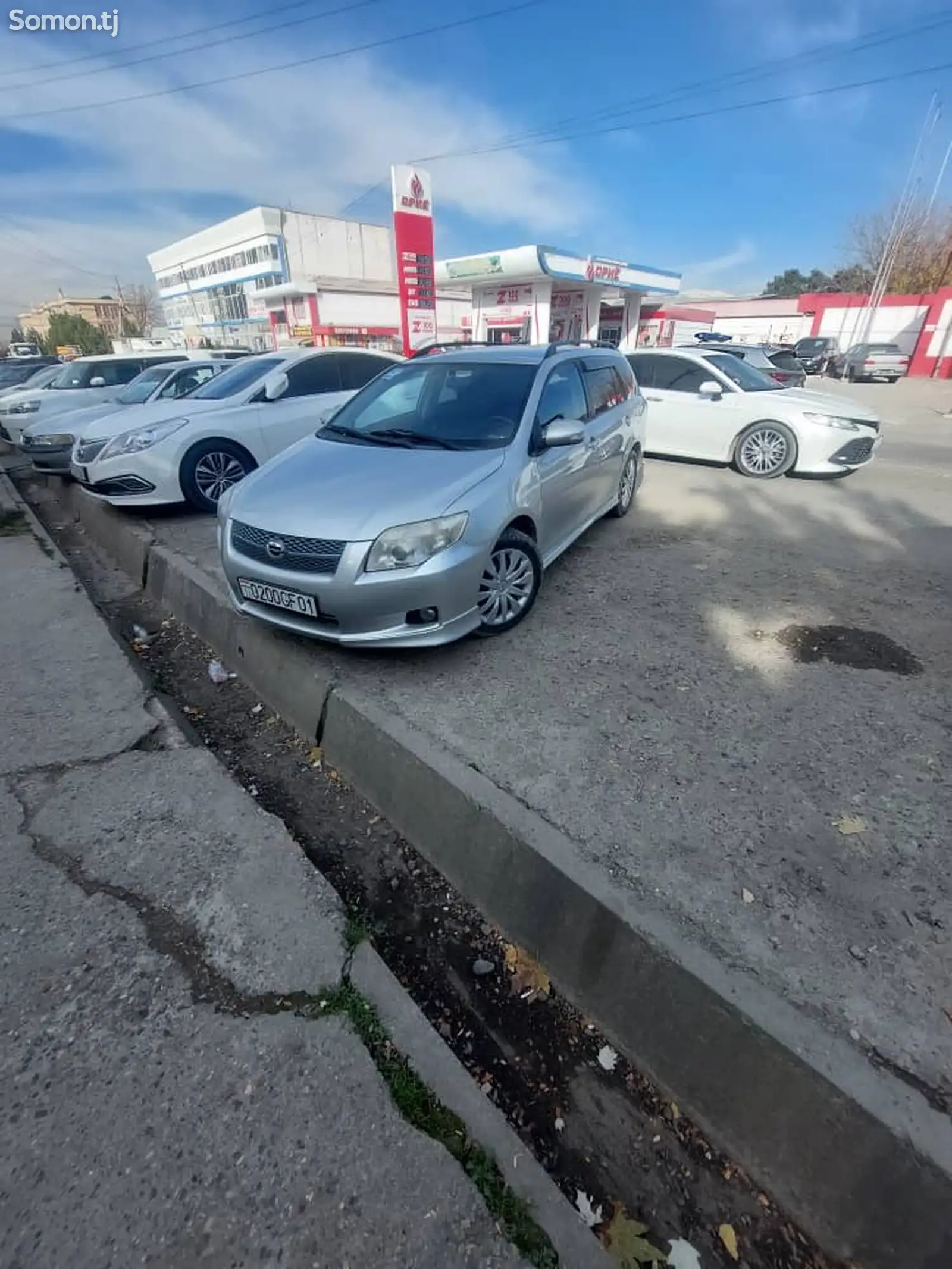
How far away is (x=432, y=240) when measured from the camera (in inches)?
611

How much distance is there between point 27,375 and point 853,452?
2093cm

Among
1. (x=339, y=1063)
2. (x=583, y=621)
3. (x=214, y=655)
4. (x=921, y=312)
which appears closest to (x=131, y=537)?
(x=214, y=655)

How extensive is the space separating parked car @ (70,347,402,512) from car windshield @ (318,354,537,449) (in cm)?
128

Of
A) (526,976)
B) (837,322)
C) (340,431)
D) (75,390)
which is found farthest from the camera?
(837,322)

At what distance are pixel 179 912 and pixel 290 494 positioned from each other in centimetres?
223

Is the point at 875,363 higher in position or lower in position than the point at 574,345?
lower

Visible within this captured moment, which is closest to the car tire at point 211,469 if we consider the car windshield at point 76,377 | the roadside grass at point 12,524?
the roadside grass at point 12,524

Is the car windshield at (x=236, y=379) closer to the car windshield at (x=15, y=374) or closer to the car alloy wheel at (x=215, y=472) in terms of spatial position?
the car alloy wheel at (x=215, y=472)

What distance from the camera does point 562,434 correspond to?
3.82 m

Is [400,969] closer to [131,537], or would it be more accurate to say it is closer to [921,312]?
[131,537]

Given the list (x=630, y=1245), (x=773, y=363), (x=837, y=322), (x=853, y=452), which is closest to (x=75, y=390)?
(x=853, y=452)

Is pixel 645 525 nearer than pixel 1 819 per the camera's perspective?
No

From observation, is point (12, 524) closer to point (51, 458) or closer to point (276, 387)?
point (51, 458)

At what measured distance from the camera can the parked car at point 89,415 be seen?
7.95 m
